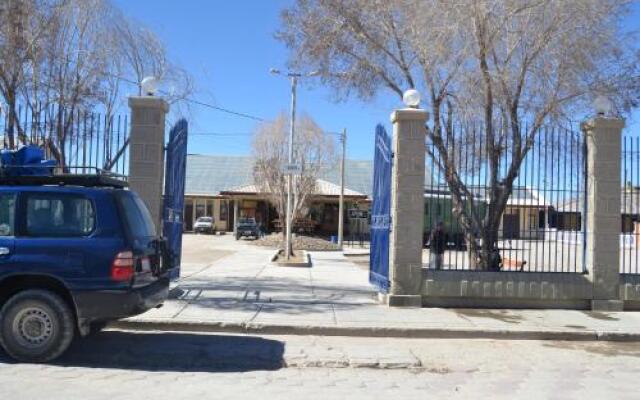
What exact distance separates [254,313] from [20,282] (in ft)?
13.6

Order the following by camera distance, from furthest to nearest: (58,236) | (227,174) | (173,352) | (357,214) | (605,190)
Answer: (227,174)
(357,214)
(605,190)
(173,352)
(58,236)

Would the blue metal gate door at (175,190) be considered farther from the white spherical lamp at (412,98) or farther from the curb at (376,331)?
the white spherical lamp at (412,98)

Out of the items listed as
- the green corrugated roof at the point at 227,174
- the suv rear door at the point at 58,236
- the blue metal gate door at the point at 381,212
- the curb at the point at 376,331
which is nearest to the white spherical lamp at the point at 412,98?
the blue metal gate door at the point at 381,212

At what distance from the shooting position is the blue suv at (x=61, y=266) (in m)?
7.29

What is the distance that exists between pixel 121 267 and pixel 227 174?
169 ft

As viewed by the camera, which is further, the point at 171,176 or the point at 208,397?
the point at 171,176

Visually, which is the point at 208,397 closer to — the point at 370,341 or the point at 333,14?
the point at 370,341

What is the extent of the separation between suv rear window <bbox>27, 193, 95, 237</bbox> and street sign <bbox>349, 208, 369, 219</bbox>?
133 feet

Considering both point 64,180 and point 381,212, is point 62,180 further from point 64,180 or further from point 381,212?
point 381,212

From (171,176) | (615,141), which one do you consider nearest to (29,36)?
(171,176)

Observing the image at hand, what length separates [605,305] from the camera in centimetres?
1222

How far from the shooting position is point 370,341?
9.53 metres

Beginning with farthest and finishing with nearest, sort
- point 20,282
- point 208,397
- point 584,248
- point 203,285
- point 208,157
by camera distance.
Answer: point 208,157 < point 203,285 < point 584,248 < point 20,282 < point 208,397

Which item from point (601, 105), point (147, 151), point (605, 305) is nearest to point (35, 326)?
point (147, 151)
